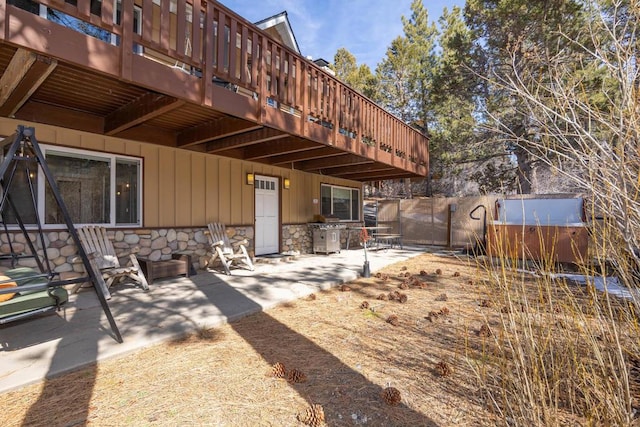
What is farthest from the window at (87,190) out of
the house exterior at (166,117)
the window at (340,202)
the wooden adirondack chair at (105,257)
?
the window at (340,202)

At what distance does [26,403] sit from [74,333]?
3.57ft

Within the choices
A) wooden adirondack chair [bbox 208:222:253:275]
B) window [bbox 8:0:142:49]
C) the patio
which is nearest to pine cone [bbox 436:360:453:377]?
the patio

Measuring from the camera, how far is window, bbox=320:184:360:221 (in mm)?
9680

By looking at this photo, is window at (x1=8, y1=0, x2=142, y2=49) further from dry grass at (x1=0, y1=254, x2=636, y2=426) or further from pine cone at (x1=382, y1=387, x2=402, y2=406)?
pine cone at (x1=382, y1=387, x2=402, y2=406)

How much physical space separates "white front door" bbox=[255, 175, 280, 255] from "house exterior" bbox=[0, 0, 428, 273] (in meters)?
0.03

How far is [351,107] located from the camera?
620cm

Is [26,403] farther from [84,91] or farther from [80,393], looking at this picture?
[84,91]

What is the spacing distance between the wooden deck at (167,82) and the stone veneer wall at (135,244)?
1.53 meters

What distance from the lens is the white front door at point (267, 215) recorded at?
24.5 ft

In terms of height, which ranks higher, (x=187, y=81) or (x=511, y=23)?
(x=511, y=23)

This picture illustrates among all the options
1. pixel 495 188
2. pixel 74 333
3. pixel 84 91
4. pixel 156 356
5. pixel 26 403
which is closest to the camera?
pixel 26 403

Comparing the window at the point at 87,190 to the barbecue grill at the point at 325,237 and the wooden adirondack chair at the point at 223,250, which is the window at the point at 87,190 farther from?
the barbecue grill at the point at 325,237

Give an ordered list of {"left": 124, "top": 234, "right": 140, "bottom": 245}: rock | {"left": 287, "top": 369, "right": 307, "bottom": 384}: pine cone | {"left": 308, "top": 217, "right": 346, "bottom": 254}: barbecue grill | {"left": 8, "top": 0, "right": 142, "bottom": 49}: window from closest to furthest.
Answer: {"left": 287, "top": 369, "right": 307, "bottom": 384}: pine cone → {"left": 8, "top": 0, "right": 142, "bottom": 49}: window → {"left": 124, "top": 234, "right": 140, "bottom": 245}: rock → {"left": 308, "top": 217, "right": 346, "bottom": 254}: barbecue grill

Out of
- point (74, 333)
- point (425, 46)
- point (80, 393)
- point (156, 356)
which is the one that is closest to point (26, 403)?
point (80, 393)
